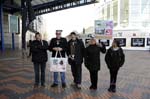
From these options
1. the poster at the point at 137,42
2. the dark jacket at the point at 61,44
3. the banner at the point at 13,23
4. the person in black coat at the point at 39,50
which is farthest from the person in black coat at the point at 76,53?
the poster at the point at 137,42

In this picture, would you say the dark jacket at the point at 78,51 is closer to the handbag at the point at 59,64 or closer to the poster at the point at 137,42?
the handbag at the point at 59,64

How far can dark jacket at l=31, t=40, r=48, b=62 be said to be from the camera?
6548 mm

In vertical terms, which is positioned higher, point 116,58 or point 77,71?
point 116,58

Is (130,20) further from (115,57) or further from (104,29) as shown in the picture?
(115,57)

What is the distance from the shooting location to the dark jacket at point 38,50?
258 inches

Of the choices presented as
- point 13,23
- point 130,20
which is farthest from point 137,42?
point 13,23

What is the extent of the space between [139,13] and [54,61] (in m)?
40.4

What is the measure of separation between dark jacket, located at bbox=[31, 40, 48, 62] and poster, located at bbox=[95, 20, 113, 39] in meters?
23.4

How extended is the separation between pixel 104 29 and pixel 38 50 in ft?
79.0

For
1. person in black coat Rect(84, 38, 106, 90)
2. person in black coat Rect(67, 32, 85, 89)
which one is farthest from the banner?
person in black coat Rect(84, 38, 106, 90)

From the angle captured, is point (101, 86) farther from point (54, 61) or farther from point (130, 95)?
point (54, 61)

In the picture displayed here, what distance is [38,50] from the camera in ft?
21.6

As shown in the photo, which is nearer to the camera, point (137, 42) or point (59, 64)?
point (59, 64)

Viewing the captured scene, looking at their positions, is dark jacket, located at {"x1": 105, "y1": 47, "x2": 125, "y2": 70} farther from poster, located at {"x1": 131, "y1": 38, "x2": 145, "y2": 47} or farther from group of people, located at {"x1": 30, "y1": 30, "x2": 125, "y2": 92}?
poster, located at {"x1": 131, "y1": 38, "x2": 145, "y2": 47}
